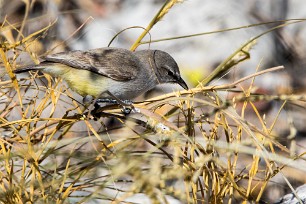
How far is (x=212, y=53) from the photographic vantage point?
561cm

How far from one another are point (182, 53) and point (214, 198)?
341 cm

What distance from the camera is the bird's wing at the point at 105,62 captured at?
365 cm

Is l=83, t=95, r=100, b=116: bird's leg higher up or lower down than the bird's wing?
lower down

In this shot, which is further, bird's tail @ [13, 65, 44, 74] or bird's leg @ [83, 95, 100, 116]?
bird's tail @ [13, 65, 44, 74]

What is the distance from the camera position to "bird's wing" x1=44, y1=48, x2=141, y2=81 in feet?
12.0

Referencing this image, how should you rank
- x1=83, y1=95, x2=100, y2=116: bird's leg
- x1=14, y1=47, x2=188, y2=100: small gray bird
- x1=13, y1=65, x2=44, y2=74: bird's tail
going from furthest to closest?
x1=14, y1=47, x2=188, y2=100: small gray bird → x1=13, y1=65, x2=44, y2=74: bird's tail → x1=83, y1=95, x2=100, y2=116: bird's leg

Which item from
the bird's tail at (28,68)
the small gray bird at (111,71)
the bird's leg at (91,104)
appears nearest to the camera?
the bird's leg at (91,104)

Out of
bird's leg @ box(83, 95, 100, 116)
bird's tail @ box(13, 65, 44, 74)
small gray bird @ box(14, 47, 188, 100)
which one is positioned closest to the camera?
bird's leg @ box(83, 95, 100, 116)

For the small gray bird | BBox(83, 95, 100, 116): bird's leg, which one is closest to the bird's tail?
the small gray bird

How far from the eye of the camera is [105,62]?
3.78m

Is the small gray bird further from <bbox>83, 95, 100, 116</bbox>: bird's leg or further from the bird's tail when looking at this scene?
the bird's tail

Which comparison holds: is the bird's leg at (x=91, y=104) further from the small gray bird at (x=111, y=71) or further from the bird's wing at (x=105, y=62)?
the bird's wing at (x=105, y=62)

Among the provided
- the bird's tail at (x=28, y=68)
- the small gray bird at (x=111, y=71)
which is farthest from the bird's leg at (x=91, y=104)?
the bird's tail at (x=28, y=68)

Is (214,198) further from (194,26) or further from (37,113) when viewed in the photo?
(194,26)
